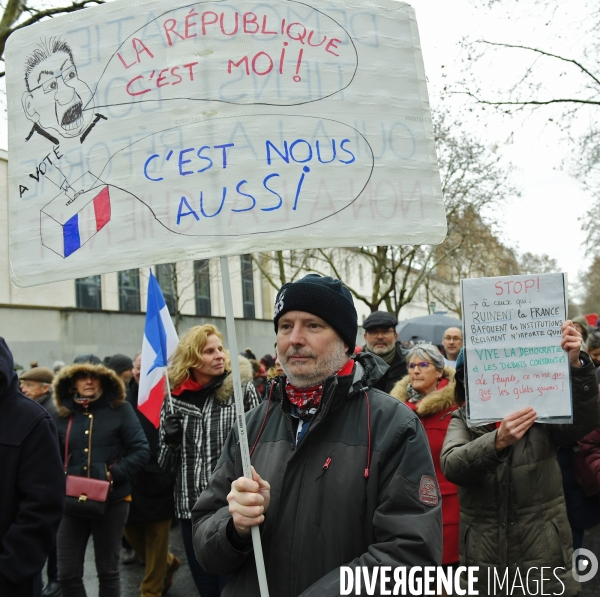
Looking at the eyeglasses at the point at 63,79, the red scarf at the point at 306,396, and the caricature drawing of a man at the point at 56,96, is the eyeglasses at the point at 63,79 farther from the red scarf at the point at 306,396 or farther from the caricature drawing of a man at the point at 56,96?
the red scarf at the point at 306,396

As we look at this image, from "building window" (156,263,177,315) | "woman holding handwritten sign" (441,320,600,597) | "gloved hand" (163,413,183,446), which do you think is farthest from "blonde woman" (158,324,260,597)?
"building window" (156,263,177,315)

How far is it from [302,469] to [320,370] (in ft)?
1.08

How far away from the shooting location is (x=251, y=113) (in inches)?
78.1

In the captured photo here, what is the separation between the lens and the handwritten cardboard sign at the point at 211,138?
1.95 meters

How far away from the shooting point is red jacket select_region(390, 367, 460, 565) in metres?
3.86

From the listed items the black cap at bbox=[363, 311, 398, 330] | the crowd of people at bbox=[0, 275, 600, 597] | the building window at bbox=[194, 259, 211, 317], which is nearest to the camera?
the crowd of people at bbox=[0, 275, 600, 597]

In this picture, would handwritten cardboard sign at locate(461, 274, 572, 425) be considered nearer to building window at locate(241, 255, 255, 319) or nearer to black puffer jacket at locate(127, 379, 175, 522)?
black puffer jacket at locate(127, 379, 175, 522)

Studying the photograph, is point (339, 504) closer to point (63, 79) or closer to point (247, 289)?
point (63, 79)

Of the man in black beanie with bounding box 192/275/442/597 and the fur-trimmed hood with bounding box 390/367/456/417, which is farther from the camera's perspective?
the fur-trimmed hood with bounding box 390/367/456/417

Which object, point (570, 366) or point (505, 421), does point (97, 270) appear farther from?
point (570, 366)

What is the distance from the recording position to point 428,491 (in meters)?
1.99

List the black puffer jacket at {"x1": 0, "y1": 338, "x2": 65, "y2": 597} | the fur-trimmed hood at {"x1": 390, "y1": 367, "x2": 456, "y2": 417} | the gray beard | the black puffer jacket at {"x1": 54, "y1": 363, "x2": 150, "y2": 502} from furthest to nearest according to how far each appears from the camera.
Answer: the black puffer jacket at {"x1": 54, "y1": 363, "x2": 150, "y2": 502} < the fur-trimmed hood at {"x1": 390, "y1": 367, "x2": 456, "y2": 417} < the black puffer jacket at {"x1": 0, "y1": 338, "x2": 65, "y2": 597} < the gray beard

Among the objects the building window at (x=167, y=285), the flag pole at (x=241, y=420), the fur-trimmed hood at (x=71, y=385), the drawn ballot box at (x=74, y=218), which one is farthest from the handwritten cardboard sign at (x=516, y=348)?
the building window at (x=167, y=285)

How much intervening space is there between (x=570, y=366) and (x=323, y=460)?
5.39ft
